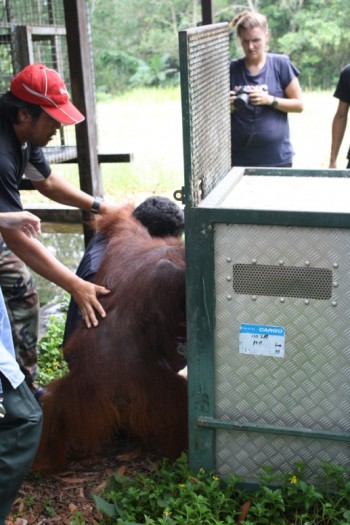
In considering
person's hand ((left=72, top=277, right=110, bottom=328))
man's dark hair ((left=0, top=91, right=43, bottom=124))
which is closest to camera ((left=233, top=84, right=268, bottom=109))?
man's dark hair ((left=0, top=91, right=43, bottom=124))

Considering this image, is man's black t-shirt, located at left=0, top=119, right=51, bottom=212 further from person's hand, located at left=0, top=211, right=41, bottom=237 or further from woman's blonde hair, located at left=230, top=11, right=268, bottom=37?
woman's blonde hair, located at left=230, top=11, right=268, bottom=37

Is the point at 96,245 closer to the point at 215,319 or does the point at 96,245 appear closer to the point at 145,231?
the point at 145,231

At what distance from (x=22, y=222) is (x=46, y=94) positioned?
0.73m

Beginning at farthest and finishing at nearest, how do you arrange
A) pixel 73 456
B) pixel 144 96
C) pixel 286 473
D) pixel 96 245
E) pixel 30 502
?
pixel 144 96 < pixel 96 245 < pixel 73 456 < pixel 30 502 < pixel 286 473

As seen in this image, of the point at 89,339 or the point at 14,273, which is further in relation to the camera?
the point at 14,273

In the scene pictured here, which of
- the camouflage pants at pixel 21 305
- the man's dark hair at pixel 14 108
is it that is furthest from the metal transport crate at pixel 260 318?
the camouflage pants at pixel 21 305

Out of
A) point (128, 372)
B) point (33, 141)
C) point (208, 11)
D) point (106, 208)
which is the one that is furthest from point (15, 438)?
point (208, 11)

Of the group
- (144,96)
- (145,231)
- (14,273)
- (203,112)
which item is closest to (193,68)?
(203,112)

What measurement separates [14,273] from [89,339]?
715mm

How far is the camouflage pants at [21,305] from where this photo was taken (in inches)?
142

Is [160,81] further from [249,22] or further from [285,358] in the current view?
[285,358]

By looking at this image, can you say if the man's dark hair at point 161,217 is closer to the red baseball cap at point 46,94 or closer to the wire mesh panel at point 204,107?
the wire mesh panel at point 204,107

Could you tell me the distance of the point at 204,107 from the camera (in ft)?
9.58

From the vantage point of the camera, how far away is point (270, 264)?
2637 millimetres
